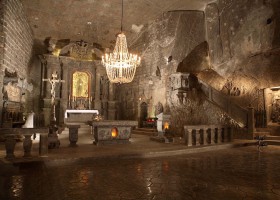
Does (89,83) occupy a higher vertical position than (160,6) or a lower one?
lower

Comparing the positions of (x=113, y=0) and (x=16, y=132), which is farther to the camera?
(x=113, y=0)

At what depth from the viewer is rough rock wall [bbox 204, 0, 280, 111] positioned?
11297 mm

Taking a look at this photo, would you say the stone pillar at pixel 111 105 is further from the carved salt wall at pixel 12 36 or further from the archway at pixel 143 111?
the carved salt wall at pixel 12 36

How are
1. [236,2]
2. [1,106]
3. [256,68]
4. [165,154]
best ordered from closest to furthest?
[165,154]
[1,106]
[256,68]
[236,2]

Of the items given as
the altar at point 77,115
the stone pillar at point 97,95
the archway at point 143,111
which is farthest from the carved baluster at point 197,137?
the stone pillar at point 97,95

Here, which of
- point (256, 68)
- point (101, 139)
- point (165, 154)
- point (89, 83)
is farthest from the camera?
point (89, 83)

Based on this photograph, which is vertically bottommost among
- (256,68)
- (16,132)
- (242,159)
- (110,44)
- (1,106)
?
(242,159)

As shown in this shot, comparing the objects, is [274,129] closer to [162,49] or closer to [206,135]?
[206,135]

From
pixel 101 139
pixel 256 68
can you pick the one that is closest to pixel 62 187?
pixel 101 139

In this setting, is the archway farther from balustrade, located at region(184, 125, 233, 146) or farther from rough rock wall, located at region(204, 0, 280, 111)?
balustrade, located at region(184, 125, 233, 146)

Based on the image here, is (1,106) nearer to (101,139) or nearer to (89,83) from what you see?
(101,139)

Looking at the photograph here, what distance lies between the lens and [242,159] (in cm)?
608

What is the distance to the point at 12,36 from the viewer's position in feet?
35.0

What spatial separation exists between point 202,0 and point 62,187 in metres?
13.5
